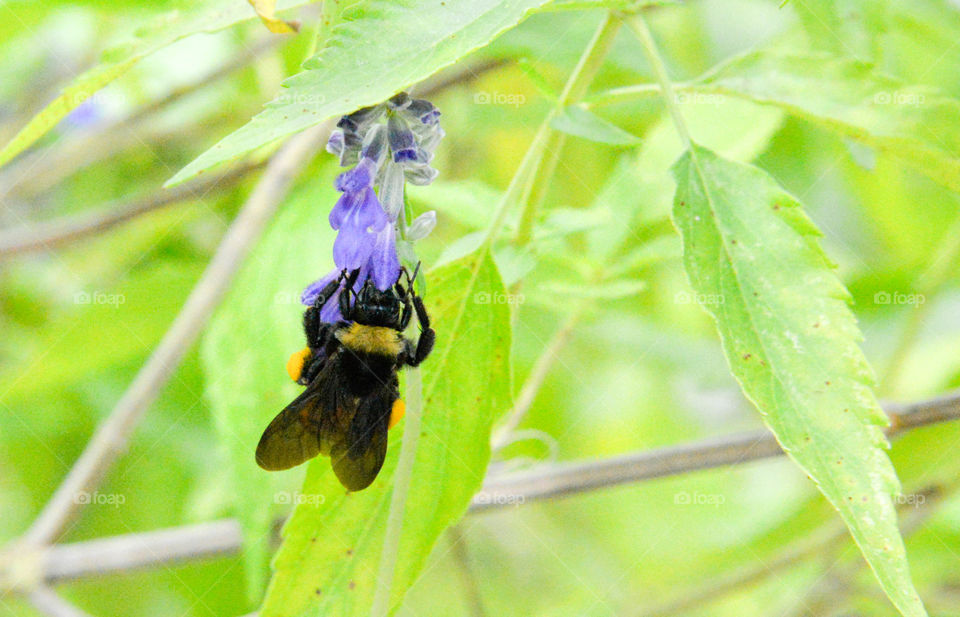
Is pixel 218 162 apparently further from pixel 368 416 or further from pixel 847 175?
pixel 847 175

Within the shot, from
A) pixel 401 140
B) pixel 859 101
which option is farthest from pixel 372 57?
pixel 859 101

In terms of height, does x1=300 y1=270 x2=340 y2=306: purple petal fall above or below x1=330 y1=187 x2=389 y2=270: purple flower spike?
below

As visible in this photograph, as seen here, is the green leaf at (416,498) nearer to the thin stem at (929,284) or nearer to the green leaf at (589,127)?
the green leaf at (589,127)

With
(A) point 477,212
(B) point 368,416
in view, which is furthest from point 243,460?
(A) point 477,212

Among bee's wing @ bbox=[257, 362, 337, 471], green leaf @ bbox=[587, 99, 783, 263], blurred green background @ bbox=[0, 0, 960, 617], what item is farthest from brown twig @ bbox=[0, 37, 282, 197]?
bee's wing @ bbox=[257, 362, 337, 471]

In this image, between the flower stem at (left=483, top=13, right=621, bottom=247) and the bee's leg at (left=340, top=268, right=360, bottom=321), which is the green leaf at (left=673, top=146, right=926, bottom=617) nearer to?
the flower stem at (left=483, top=13, right=621, bottom=247)

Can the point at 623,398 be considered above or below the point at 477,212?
below
